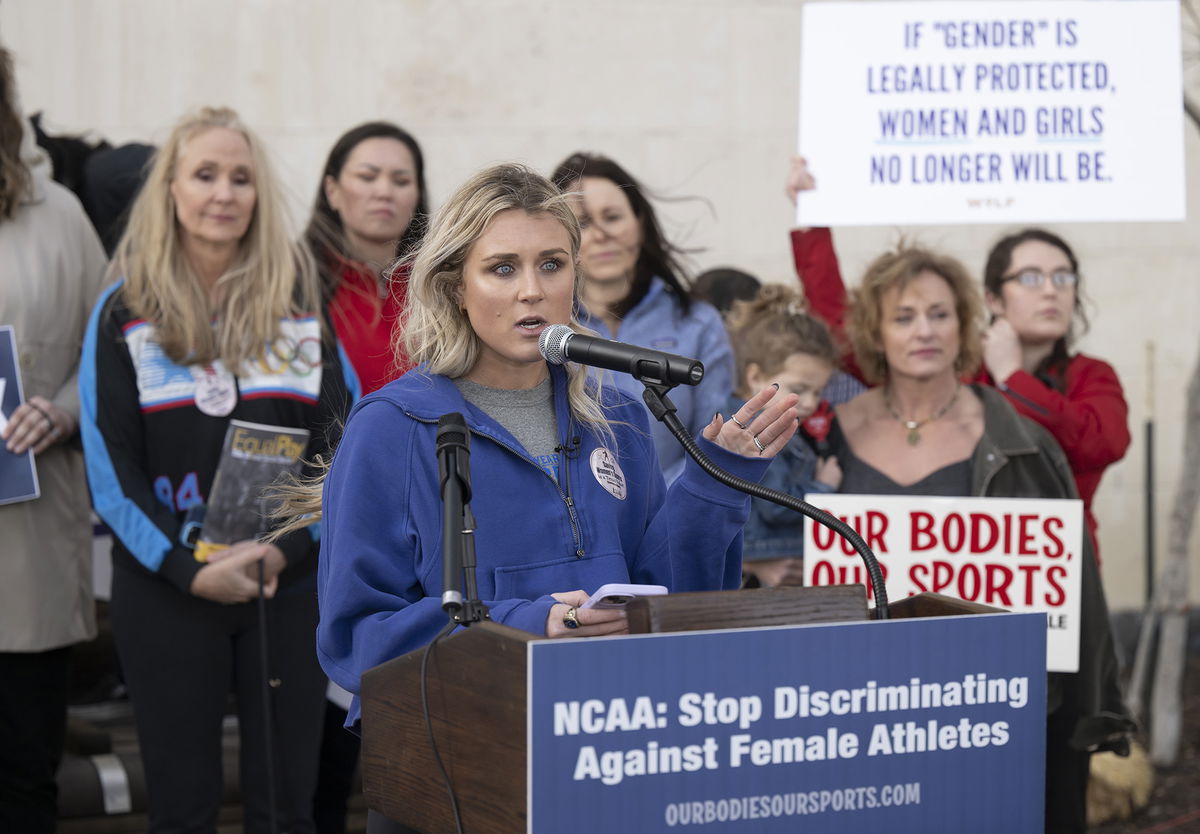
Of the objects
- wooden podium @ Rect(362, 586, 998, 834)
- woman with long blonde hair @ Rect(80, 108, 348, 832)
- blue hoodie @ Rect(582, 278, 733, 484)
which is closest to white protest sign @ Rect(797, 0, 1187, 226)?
blue hoodie @ Rect(582, 278, 733, 484)

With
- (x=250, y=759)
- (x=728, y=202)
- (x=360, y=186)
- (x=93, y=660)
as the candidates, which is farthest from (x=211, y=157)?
(x=728, y=202)

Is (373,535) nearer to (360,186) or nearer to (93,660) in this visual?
(360,186)

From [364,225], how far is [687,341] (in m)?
1.08

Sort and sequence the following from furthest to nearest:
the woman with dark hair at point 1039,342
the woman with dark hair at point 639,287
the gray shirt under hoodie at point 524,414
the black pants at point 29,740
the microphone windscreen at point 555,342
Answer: the woman with dark hair at point 639,287 → the woman with dark hair at point 1039,342 → the black pants at point 29,740 → the gray shirt under hoodie at point 524,414 → the microphone windscreen at point 555,342

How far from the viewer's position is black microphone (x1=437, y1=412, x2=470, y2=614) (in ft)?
6.26

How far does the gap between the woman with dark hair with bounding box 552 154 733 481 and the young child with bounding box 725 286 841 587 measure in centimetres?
9

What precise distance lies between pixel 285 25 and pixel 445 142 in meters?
0.95

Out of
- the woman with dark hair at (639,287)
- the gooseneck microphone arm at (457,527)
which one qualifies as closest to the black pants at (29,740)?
the woman with dark hair at (639,287)

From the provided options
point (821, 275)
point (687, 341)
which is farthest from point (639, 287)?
point (821, 275)

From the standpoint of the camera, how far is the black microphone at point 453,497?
6.26ft

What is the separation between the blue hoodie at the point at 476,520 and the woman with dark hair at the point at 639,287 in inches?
72.8

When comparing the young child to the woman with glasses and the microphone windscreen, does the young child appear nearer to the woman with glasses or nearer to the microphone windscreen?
the woman with glasses

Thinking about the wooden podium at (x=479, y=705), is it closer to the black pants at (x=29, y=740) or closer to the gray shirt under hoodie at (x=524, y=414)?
the gray shirt under hoodie at (x=524, y=414)

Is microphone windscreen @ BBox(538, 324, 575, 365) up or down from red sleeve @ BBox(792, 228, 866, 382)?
down
